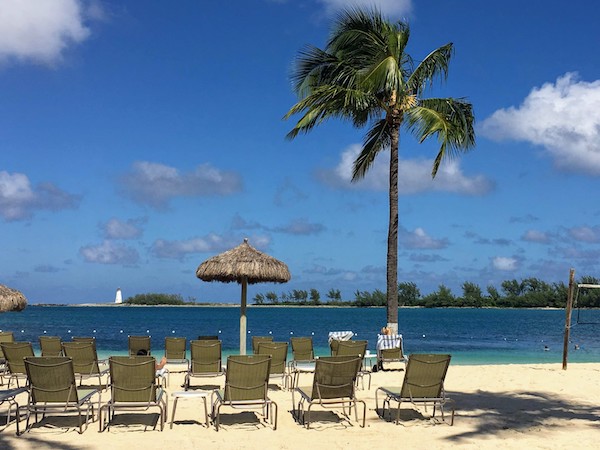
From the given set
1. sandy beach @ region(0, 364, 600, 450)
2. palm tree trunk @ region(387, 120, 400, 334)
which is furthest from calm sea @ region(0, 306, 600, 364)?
sandy beach @ region(0, 364, 600, 450)

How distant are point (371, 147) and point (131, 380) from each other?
10.2 meters

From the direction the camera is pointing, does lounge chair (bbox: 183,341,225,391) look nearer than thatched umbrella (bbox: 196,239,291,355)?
Yes

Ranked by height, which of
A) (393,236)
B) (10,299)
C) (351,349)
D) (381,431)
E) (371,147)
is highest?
(371,147)

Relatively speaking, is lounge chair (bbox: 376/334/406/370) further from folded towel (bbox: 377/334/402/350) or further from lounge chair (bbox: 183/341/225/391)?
lounge chair (bbox: 183/341/225/391)

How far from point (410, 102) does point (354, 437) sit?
9.57 m

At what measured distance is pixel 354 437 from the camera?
680 cm

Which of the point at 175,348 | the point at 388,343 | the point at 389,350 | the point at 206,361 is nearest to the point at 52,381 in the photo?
the point at 206,361

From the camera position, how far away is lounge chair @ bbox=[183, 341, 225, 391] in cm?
1008

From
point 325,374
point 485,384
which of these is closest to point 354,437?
point 325,374

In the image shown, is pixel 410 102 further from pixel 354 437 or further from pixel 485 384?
pixel 354 437

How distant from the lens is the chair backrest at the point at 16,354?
9547 millimetres

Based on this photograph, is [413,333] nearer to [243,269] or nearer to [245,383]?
[243,269]

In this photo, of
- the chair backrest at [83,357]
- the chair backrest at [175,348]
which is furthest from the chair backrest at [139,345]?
the chair backrest at [83,357]

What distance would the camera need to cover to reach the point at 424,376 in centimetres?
741
